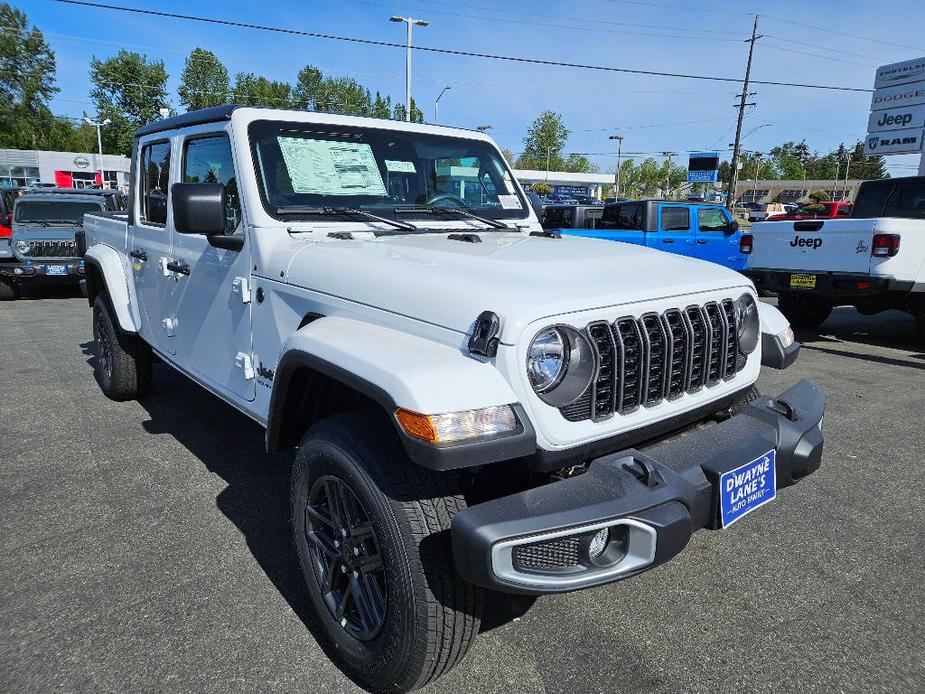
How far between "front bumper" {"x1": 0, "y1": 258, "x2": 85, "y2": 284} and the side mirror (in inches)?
366

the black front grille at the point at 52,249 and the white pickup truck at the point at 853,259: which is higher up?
the white pickup truck at the point at 853,259

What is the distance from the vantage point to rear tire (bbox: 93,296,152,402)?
4.91 m

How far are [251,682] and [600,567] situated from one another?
1267 millimetres

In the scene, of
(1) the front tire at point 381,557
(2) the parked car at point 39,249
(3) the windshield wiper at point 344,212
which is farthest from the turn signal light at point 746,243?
(2) the parked car at point 39,249

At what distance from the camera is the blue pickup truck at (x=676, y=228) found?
10.9 metres

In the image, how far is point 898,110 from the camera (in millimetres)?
18391

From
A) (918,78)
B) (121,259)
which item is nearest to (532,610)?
(121,259)

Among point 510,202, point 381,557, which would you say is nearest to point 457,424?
point 381,557

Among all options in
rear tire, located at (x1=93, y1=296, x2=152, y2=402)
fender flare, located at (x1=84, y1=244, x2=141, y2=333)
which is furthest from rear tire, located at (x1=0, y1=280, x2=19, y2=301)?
fender flare, located at (x1=84, y1=244, x2=141, y2=333)

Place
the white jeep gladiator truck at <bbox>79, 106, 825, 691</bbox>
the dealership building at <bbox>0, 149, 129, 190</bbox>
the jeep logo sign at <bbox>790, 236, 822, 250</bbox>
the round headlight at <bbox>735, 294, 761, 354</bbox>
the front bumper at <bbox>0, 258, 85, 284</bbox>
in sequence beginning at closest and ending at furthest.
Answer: the white jeep gladiator truck at <bbox>79, 106, 825, 691</bbox>, the round headlight at <bbox>735, 294, 761, 354</bbox>, the jeep logo sign at <bbox>790, 236, 822, 250</bbox>, the front bumper at <bbox>0, 258, 85, 284</bbox>, the dealership building at <bbox>0, 149, 129, 190</bbox>

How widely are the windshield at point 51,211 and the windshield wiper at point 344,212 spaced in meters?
10.1

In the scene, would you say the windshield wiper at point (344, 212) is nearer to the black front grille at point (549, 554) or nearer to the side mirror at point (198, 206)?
the side mirror at point (198, 206)

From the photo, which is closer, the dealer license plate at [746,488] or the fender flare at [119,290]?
the dealer license plate at [746,488]

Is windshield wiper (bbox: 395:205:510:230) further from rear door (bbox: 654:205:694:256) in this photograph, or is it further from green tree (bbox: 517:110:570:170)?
green tree (bbox: 517:110:570:170)
